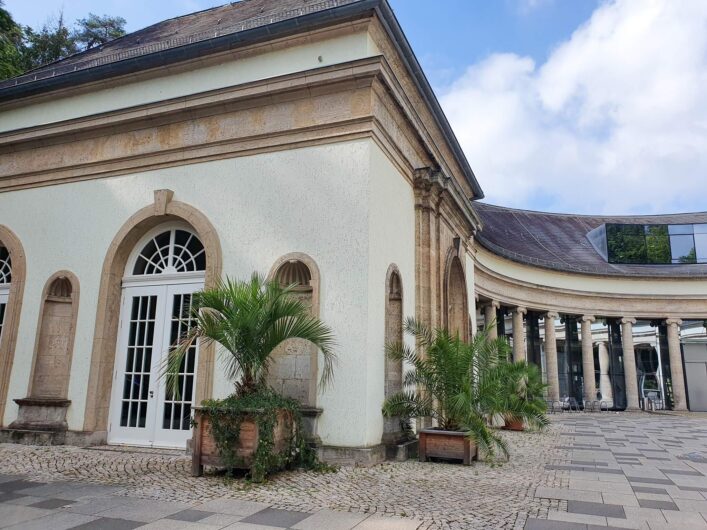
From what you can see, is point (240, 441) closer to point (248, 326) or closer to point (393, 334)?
point (248, 326)

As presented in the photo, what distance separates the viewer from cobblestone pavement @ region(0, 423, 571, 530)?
5750 millimetres

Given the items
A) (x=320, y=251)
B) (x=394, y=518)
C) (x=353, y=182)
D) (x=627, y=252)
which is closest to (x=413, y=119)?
(x=353, y=182)

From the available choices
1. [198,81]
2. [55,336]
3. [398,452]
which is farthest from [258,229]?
[55,336]

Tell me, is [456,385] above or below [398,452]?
above

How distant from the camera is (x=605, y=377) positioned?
103ft

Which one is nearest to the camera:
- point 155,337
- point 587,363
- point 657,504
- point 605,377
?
point 657,504

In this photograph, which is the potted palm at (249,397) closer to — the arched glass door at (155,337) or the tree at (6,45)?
the arched glass door at (155,337)

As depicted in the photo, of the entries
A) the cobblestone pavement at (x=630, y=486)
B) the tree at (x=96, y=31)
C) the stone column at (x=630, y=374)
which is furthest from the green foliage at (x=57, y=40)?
the stone column at (x=630, y=374)

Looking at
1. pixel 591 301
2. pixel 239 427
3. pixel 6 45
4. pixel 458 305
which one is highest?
pixel 6 45

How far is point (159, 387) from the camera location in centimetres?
1034

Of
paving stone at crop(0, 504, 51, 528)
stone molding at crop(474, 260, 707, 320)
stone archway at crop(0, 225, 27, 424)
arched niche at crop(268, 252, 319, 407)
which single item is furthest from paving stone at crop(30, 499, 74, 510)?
stone molding at crop(474, 260, 707, 320)

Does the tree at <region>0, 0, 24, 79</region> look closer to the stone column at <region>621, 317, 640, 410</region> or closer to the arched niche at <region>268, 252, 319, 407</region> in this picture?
the arched niche at <region>268, 252, 319, 407</region>

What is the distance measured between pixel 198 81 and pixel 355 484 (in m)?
8.07

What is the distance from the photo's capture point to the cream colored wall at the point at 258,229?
874 cm
